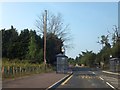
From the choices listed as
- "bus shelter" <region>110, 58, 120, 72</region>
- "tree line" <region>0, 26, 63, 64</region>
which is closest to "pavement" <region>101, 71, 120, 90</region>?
"bus shelter" <region>110, 58, 120, 72</region>

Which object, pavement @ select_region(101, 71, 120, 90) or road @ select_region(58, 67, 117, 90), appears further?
pavement @ select_region(101, 71, 120, 90)

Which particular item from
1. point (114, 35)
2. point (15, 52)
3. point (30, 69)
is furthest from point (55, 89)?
point (114, 35)

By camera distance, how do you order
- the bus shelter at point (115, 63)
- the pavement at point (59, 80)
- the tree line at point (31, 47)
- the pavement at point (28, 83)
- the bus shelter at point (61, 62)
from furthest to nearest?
the tree line at point (31, 47)
the bus shelter at point (115, 63)
the bus shelter at point (61, 62)
the pavement at point (59, 80)
the pavement at point (28, 83)

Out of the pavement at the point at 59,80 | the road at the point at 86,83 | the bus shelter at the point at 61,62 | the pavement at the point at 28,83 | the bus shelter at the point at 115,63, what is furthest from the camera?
the bus shelter at the point at 115,63

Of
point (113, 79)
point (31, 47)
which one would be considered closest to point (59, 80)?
point (113, 79)

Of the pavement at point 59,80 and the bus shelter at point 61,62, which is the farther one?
the bus shelter at point 61,62

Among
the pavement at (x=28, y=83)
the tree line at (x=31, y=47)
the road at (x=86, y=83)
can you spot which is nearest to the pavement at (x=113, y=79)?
the road at (x=86, y=83)

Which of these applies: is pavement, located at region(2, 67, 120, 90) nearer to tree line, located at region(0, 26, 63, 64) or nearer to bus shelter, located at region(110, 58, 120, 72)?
bus shelter, located at region(110, 58, 120, 72)

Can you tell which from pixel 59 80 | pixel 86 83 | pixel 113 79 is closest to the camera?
pixel 86 83

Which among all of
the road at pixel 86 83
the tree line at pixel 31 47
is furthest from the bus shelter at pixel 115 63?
the road at pixel 86 83

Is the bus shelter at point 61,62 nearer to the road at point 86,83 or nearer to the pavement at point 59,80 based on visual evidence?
the road at point 86,83

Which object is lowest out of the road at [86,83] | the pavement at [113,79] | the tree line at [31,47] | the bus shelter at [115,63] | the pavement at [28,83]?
the pavement at [113,79]

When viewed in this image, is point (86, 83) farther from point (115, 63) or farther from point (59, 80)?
point (115, 63)

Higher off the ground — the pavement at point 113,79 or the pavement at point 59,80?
the pavement at point 59,80
